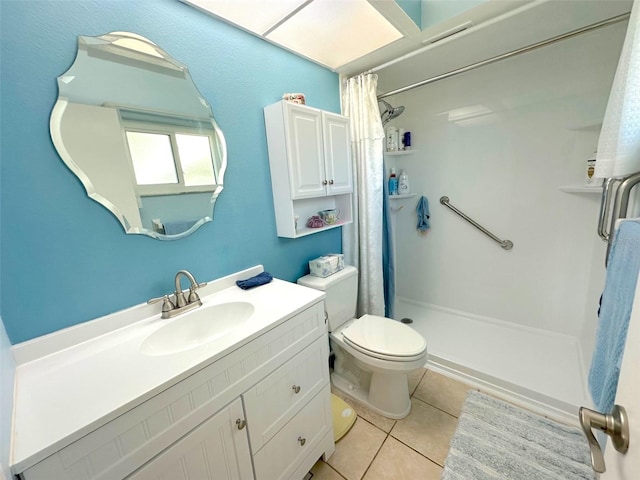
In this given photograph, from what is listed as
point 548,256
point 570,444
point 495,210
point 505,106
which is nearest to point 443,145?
point 505,106

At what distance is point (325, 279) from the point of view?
61.4 inches

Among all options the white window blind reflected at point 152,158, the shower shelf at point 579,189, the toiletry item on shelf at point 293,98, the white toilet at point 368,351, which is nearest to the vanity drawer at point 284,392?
the white toilet at point 368,351

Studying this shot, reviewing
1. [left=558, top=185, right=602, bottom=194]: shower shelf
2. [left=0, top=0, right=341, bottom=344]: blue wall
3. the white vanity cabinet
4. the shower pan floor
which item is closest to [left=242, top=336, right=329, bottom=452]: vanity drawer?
the white vanity cabinet

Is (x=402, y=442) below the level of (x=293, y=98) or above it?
below

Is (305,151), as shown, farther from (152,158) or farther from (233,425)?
(233,425)

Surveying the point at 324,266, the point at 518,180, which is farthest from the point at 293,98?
the point at 518,180

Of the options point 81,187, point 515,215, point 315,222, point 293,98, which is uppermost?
point 293,98

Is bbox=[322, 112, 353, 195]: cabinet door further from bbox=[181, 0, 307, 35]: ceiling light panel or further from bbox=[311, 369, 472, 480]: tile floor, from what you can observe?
bbox=[311, 369, 472, 480]: tile floor

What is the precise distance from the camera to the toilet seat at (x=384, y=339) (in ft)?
4.30

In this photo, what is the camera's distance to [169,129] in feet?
3.60

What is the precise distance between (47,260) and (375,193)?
166 centimetres

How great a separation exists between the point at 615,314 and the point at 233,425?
1.17 meters

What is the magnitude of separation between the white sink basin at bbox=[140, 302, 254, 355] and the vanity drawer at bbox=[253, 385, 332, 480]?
1.53 feet

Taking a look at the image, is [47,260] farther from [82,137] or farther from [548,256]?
[548,256]
